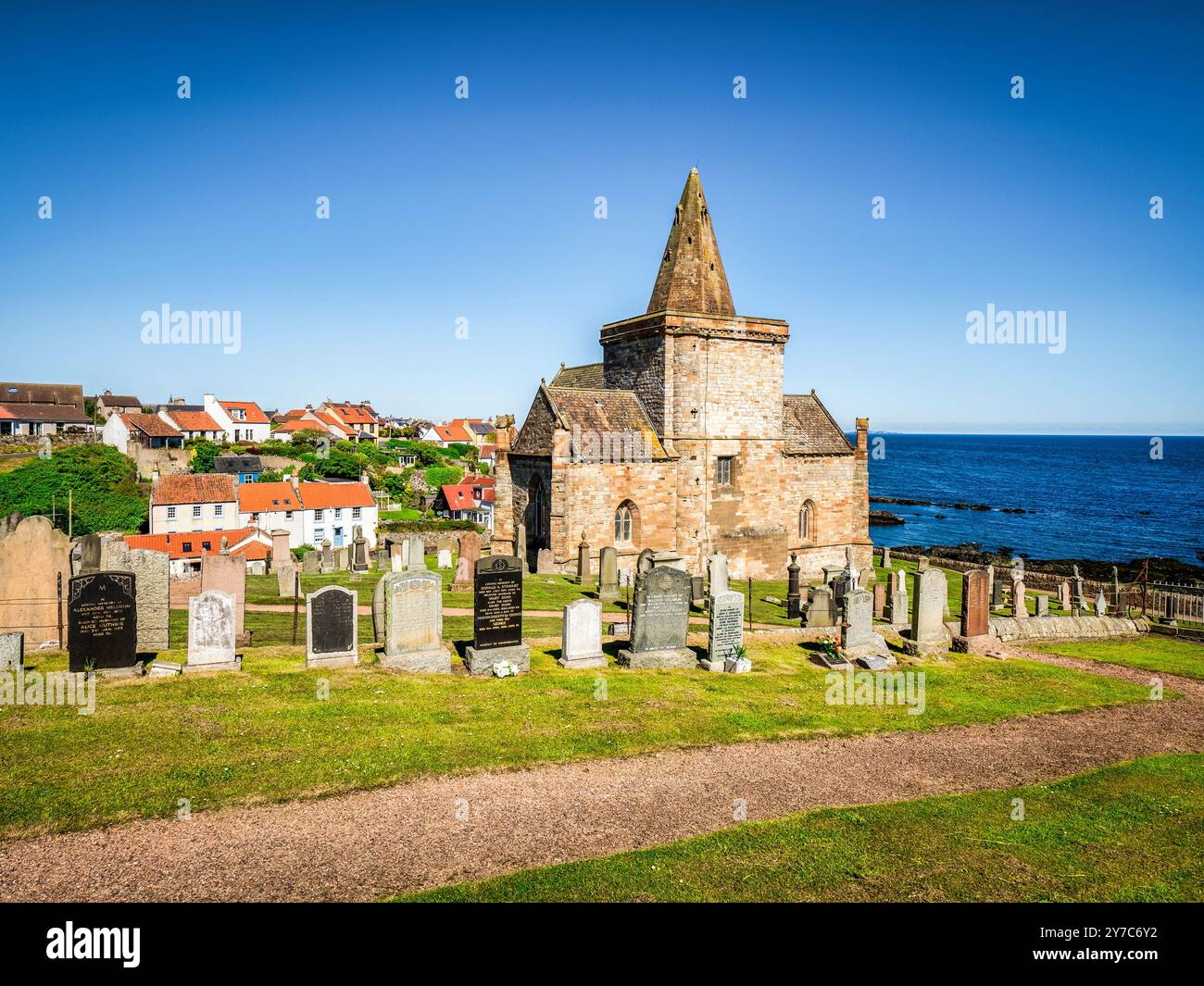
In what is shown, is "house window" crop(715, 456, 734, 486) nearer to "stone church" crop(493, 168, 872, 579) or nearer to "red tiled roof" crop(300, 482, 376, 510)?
"stone church" crop(493, 168, 872, 579)

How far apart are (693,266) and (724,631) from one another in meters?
17.8

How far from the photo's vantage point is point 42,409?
7594 centimetres

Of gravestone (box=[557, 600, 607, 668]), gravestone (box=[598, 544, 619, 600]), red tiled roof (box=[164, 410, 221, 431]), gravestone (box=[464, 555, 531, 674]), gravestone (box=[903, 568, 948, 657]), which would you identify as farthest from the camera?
red tiled roof (box=[164, 410, 221, 431])

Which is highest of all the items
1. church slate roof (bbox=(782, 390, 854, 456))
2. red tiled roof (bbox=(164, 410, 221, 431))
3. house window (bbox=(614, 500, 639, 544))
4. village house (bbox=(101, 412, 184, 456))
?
red tiled roof (bbox=(164, 410, 221, 431))

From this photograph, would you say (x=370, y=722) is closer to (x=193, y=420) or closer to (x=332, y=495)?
(x=332, y=495)

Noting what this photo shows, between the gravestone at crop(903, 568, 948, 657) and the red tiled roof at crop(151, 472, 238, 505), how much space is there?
166 ft

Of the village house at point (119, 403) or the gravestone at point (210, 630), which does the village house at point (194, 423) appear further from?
the gravestone at point (210, 630)

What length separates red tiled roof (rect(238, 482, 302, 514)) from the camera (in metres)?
53.4

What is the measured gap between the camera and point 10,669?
1218 centimetres

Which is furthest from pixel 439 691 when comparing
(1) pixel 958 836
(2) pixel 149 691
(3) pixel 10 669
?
(1) pixel 958 836

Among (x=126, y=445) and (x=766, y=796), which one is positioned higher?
(x=126, y=445)

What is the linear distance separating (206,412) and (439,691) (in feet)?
307

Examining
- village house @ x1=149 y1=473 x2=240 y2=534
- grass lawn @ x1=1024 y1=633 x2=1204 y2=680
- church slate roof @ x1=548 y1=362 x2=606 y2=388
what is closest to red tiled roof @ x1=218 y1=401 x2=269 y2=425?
village house @ x1=149 y1=473 x2=240 y2=534

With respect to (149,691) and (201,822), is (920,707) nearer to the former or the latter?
(201,822)
